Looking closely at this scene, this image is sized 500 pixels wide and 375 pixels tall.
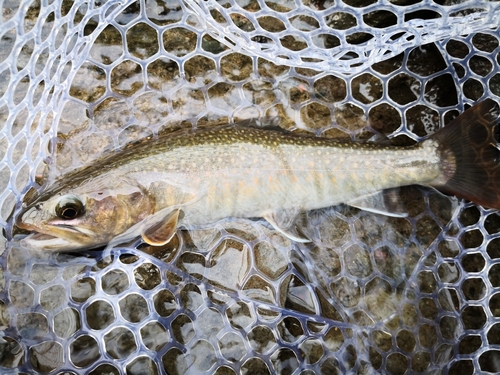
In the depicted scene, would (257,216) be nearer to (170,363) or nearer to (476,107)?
(170,363)

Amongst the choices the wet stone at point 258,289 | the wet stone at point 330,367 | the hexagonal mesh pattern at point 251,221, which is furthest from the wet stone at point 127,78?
the wet stone at point 330,367

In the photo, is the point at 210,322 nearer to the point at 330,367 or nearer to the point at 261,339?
the point at 261,339

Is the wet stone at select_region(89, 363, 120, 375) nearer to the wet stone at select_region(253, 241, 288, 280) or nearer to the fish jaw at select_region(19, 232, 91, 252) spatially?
the fish jaw at select_region(19, 232, 91, 252)

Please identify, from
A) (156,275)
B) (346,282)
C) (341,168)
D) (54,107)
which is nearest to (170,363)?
(156,275)

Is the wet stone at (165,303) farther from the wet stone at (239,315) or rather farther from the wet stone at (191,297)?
the wet stone at (239,315)

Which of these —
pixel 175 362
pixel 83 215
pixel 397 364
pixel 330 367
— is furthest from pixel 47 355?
pixel 397 364

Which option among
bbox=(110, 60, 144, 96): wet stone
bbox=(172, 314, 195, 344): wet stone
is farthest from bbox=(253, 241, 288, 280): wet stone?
Result: bbox=(110, 60, 144, 96): wet stone
